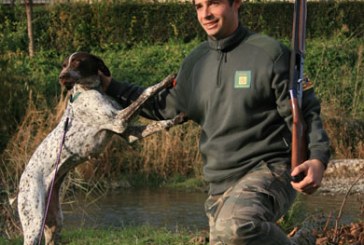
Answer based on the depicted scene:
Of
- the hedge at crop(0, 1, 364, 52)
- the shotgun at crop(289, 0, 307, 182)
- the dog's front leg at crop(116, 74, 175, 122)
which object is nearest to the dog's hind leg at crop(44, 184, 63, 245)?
the dog's front leg at crop(116, 74, 175, 122)

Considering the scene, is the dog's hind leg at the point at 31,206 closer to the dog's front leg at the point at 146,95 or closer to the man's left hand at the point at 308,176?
the dog's front leg at the point at 146,95

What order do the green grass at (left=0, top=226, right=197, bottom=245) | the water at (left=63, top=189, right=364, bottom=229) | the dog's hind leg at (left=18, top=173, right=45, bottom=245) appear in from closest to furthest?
1. the dog's hind leg at (left=18, top=173, right=45, bottom=245)
2. the green grass at (left=0, top=226, right=197, bottom=245)
3. the water at (left=63, top=189, right=364, bottom=229)

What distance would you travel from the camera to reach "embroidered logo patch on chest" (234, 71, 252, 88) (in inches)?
205

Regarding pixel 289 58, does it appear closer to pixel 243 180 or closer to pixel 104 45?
pixel 243 180

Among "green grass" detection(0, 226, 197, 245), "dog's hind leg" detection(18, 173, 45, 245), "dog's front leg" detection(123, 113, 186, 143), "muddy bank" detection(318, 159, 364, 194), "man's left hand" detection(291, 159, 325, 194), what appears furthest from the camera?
"muddy bank" detection(318, 159, 364, 194)

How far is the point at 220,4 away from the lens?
17.5ft

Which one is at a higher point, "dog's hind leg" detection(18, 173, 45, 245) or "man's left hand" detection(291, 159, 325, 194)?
"man's left hand" detection(291, 159, 325, 194)

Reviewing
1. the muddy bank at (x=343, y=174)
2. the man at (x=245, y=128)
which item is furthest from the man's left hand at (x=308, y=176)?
the muddy bank at (x=343, y=174)

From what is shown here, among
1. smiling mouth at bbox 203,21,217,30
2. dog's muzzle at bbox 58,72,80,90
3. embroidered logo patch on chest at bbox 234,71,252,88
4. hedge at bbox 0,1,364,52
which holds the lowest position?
hedge at bbox 0,1,364,52

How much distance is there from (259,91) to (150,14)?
16661 millimetres

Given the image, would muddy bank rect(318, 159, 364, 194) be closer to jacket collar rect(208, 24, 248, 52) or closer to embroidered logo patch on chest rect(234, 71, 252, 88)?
jacket collar rect(208, 24, 248, 52)

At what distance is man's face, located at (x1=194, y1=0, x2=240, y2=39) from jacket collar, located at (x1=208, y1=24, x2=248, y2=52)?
24 millimetres

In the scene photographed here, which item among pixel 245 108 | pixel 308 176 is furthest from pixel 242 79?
pixel 308 176

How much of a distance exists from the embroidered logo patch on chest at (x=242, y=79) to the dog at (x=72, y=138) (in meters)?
0.87
